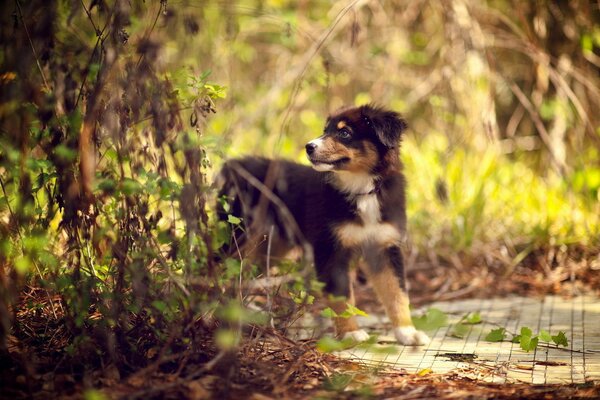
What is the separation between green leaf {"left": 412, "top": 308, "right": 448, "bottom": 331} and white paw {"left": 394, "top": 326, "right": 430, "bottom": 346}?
0.05 m

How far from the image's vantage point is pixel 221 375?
2.99 metres

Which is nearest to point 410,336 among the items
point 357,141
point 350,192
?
point 350,192

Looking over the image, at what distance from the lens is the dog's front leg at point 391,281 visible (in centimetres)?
441

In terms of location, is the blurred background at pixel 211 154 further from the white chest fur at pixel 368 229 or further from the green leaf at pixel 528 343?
the green leaf at pixel 528 343

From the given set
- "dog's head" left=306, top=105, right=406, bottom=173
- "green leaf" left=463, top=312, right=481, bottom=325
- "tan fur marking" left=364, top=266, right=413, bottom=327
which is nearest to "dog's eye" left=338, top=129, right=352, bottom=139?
"dog's head" left=306, top=105, right=406, bottom=173

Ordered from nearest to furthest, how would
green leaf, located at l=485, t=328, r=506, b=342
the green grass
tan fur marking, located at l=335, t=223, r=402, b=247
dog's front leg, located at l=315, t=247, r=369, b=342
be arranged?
green leaf, located at l=485, t=328, r=506, b=342, dog's front leg, located at l=315, t=247, r=369, b=342, tan fur marking, located at l=335, t=223, r=402, b=247, the green grass

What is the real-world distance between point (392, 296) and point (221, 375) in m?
1.76

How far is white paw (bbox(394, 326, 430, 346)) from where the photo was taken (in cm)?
420

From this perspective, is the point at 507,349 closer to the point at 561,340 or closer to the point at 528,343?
the point at 528,343

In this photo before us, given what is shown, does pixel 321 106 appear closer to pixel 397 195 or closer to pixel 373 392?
pixel 397 195

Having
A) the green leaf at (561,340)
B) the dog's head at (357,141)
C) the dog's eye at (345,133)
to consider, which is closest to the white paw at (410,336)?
the green leaf at (561,340)

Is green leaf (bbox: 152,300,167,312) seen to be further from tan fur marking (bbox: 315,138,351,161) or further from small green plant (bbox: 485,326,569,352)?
small green plant (bbox: 485,326,569,352)

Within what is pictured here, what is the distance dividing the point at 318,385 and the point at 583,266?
11.5 feet

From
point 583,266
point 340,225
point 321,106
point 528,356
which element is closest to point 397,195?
point 340,225
